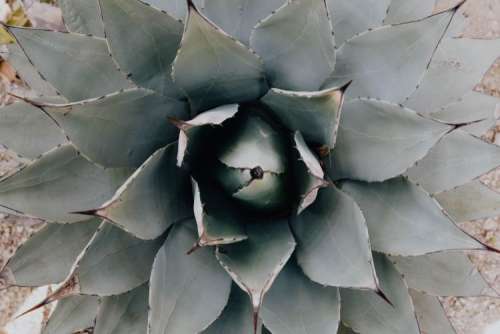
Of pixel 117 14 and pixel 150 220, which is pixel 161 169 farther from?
pixel 117 14

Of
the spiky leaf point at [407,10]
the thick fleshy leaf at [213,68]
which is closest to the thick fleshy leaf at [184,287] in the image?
the thick fleshy leaf at [213,68]

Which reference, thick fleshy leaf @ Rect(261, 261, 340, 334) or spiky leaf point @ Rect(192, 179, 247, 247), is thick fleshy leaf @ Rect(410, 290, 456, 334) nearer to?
thick fleshy leaf @ Rect(261, 261, 340, 334)

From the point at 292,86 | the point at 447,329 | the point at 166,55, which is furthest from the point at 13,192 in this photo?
the point at 447,329

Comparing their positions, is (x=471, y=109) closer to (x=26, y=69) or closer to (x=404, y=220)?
(x=404, y=220)

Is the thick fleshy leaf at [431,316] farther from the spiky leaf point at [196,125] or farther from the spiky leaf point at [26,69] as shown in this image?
the spiky leaf point at [26,69]

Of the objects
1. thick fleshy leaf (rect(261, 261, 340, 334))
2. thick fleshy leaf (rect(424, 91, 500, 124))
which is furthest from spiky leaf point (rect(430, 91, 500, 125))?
thick fleshy leaf (rect(261, 261, 340, 334))

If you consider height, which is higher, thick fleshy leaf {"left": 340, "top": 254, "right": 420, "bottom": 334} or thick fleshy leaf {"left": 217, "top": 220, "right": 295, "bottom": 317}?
thick fleshy leaf {"left": 217, "top": 220, "right": 295, "bottom": 317}
